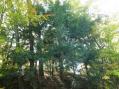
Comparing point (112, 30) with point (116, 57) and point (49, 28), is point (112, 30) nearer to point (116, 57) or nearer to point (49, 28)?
point (116, 57)

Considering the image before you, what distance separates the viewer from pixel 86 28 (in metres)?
22.6

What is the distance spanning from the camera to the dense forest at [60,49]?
768 inches

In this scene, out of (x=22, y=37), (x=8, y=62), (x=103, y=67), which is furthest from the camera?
(x=103, y=67)

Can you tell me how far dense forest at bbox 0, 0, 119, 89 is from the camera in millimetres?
19500

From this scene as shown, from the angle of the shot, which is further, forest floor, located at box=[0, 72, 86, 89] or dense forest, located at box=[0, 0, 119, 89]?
forest floor, located at box=[0, 72, 86, 89]

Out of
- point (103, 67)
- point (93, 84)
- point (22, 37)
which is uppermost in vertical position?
point (22, 37)

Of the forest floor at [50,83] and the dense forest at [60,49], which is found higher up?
the dense forest at [60,49]

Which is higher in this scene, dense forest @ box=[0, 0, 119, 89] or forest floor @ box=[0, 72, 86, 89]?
dense forest @ box=[0, 0, 119, 89]

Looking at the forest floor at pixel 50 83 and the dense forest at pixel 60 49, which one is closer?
the dense forest at pixel 60 49

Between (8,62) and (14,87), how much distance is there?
2373mm

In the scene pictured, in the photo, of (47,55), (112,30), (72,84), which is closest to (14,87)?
(47,55)

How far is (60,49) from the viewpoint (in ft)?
67.5

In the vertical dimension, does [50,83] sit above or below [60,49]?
below

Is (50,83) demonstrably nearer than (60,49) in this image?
No
